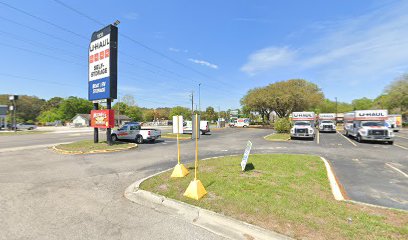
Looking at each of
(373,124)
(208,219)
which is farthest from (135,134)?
(373,124)

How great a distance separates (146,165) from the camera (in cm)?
1069

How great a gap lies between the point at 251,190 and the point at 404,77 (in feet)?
237

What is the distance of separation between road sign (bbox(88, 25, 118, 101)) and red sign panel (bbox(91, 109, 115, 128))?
1.22 metres

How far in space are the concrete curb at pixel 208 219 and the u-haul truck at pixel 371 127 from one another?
21105 millimetres

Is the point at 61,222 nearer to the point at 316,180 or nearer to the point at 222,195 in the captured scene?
the point at 222,195

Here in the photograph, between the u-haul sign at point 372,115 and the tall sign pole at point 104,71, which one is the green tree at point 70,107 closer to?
the tall sign pole at point 104,71

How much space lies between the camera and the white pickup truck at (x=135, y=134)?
67.3 ft

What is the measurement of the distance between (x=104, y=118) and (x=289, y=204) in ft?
54.9

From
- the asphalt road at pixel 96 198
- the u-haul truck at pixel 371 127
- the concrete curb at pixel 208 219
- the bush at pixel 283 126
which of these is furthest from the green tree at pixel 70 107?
the concrete curb at pixel 208 219

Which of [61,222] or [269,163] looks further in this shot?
[269,163]

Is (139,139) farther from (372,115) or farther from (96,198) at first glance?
(372,115)

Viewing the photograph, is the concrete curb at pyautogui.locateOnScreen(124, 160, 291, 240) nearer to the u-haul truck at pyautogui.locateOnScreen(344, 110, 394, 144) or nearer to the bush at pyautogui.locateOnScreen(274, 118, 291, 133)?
the u-haul truck at pyautogui.locateOnScreen(344, 110, 394, 144)

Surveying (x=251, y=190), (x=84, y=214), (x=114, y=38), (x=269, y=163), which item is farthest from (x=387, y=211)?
(x=114, y=38)

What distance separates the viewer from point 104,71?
17828 millimetres
